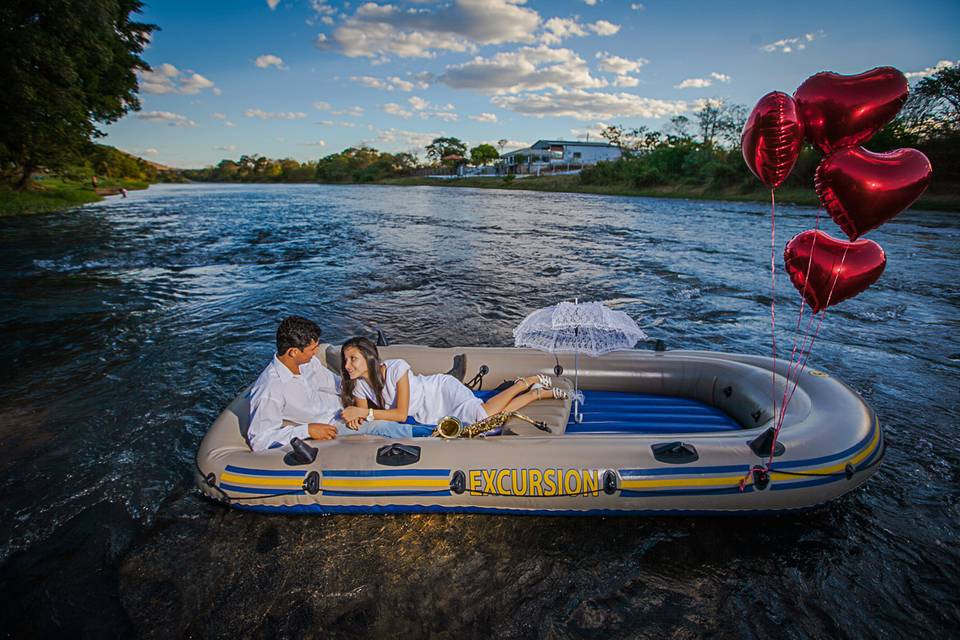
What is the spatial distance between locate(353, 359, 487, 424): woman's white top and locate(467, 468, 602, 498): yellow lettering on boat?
0.64 m

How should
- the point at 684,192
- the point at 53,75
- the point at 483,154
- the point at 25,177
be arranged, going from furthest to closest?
the point at 483,154
the point at 684,192
the point at 25,177
the point at 53,75

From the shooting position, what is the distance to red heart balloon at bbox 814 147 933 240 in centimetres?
265

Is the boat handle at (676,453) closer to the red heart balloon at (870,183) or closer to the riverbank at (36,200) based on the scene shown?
the red heart balloon at (870,183)

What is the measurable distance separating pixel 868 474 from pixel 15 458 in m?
6.60

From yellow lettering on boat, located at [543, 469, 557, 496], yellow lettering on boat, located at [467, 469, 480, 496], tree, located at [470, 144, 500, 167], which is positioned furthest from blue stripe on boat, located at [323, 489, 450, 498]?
tree, located at [470, 144, 500, 167]

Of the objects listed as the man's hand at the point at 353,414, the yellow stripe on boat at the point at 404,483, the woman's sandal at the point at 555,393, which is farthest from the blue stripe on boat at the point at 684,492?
the man's hand at the point at 353,414

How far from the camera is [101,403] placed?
5.03 metres

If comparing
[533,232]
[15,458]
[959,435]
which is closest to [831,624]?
[959,435]

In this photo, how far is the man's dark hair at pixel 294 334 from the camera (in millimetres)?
3193

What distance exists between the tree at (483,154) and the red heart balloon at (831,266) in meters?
78.8

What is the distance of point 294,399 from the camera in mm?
3396

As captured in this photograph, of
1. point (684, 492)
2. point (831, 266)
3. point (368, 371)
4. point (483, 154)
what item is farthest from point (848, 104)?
point (483, 154)

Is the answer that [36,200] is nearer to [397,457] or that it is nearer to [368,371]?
[368,371]

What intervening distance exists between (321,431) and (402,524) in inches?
34.5
